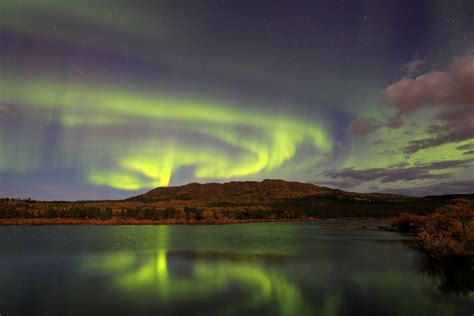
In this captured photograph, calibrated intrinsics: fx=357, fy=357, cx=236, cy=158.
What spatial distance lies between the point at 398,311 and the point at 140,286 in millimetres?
14097

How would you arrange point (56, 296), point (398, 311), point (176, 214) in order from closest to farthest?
1. point (398, 311)
2. point (56, 296)
3. point (176, 214)

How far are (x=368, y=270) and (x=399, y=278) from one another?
3155 mm

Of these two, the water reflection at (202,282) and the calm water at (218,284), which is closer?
the calm water at (218,284)

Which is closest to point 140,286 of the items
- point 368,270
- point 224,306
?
point 224,306

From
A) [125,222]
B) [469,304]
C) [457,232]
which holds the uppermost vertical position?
[125,222]

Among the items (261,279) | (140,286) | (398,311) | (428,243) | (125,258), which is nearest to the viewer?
(398,311)

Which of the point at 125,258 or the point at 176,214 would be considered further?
the point at 176,214

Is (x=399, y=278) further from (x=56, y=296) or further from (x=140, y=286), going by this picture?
(x=56, y=296)

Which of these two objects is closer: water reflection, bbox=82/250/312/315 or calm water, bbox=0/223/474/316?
calm water, bbox=0/223/474/316

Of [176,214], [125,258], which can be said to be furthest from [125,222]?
[125,258]

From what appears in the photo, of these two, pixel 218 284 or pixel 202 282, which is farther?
pixel 202 282

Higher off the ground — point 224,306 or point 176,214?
point 176,214

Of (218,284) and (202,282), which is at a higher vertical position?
(202,282)

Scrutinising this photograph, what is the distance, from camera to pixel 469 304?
704 inches
